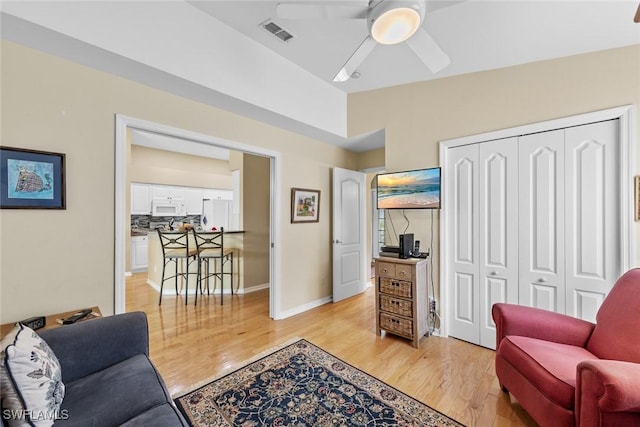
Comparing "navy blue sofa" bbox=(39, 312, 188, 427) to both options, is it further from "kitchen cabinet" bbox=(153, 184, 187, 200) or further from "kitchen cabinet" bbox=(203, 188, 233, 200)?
"kitchen cabinet" bbox=(203, 188, 233, 200)

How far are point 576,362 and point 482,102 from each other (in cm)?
229

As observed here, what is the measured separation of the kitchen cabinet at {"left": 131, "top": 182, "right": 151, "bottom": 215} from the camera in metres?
6.04

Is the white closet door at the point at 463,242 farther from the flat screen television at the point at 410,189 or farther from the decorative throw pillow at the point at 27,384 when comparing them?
the decorative throw pillow at the point at 27,384

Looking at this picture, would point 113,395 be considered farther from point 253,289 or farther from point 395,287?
point 253,289

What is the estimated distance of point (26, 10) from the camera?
1547 millimetres

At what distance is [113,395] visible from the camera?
1.24 metres

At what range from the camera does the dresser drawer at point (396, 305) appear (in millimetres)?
2678

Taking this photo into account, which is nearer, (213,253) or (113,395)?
(113,395)

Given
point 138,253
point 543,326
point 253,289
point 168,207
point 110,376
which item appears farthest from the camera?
point 168,207

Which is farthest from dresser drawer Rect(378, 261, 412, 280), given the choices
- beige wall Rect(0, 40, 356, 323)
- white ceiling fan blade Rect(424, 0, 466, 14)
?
beige wall Rect(0, 40, 356, 323)

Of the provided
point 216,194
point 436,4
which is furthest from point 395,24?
point 216,194

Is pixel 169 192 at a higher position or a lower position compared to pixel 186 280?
higher

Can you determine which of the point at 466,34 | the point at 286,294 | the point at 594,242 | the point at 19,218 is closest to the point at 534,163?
the point at 594,242

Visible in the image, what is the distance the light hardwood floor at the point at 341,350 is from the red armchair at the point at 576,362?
0.30 m
